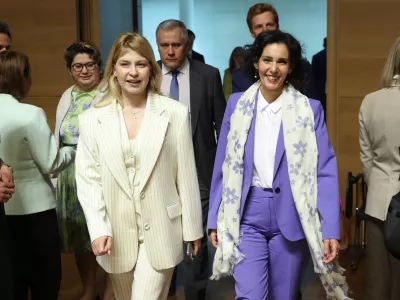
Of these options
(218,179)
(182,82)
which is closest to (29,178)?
(218,179)

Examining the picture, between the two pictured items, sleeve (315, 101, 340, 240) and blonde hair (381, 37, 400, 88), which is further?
blonde hair (381, 37, 400, 88)

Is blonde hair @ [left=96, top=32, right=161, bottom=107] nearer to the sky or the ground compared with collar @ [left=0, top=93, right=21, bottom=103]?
nearer to the sky

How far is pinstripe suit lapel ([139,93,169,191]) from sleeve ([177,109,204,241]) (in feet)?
0.38

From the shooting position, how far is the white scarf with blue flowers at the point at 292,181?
3.13 metres

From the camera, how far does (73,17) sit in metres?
6.20

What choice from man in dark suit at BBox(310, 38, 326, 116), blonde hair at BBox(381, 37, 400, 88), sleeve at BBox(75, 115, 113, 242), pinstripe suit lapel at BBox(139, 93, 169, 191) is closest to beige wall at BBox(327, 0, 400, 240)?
man in dark suit at BBox(310, 38, 326, 116)

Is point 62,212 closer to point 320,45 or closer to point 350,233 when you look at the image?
point 350,233

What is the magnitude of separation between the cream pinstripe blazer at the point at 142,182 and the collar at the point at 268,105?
372 mm

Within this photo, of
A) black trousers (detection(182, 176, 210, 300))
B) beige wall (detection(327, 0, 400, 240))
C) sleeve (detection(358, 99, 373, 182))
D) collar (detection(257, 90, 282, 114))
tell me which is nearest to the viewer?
collar (detection(257, 90, 282, 114))

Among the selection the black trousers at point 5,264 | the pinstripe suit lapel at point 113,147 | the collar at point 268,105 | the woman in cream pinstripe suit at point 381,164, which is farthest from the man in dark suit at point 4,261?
the woman in cream pinstripe suit at point 381,164

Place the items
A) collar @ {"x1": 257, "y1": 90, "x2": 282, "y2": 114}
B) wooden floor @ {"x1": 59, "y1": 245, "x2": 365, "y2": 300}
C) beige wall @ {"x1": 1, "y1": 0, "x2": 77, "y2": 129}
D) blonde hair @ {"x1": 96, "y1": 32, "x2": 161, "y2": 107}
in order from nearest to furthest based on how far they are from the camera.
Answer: blonde hair @ {"x1": 96, "y1": 32, "x2": 161, "y2": 107}, collar @ {"x1": 257, "y1": 90, "x2": 282, "y2": 114}, wooden floor @ {"x1": 59, "y1": 245, "x2": 365, "y2": 300}, beige wall @ {"x1": 1, "y1": 0, "x2": 77, "y2": 129}

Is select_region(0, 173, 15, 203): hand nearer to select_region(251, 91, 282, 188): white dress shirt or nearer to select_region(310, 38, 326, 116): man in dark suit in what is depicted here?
select_region(251, 91, 282, 188): white dress shirt

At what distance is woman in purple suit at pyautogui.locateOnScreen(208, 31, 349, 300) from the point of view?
124 inches

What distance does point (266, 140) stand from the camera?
10.6ft
